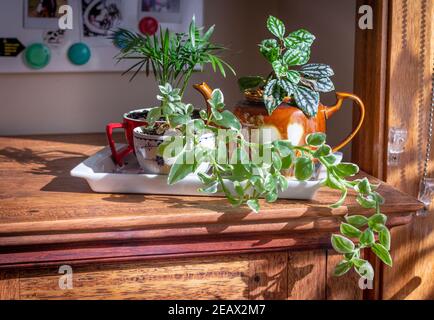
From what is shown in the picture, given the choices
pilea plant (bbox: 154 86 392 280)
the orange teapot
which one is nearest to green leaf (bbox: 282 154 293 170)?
pilea plant (bbox: 154 86 392 280)

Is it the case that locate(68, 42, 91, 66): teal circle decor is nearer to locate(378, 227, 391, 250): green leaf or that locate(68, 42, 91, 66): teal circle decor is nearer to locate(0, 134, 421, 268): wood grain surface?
locate(0, 134, 421, 268): wood grain surface

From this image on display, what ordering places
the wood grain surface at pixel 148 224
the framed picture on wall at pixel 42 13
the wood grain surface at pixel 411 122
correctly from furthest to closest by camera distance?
1. the framed picture on wall at pixel 42 13
2. the wood grain surface at pixel 411 122
3. the wood grain surface at pixel 148 224

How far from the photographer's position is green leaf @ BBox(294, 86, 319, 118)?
1094 mm

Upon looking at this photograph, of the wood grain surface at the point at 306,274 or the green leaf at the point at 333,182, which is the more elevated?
the green leaf at the point at 333,182

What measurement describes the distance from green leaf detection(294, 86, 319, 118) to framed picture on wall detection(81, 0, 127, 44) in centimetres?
80

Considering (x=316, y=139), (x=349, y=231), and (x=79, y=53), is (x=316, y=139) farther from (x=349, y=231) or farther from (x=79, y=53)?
(x=79, y=53)

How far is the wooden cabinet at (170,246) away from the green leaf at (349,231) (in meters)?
0.04

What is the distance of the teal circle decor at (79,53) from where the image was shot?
175 centimetres

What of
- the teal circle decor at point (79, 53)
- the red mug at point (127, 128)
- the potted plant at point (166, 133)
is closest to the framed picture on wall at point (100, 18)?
the teal circle decor at point (79, 53)

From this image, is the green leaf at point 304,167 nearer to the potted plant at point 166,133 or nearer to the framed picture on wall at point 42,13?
the potted plant at point 166,133

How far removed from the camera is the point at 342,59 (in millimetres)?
1483

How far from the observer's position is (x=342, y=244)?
3.32ft
